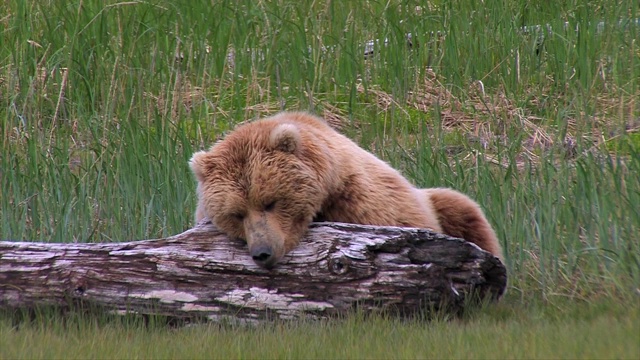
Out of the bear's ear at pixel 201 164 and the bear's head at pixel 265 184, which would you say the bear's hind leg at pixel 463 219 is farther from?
the bear's ear at pixel 201 164

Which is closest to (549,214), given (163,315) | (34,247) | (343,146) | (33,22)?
(343,146)

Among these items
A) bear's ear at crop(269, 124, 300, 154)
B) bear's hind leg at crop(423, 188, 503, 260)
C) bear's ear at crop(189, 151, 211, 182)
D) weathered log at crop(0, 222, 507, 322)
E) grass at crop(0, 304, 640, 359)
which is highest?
bear's ear at crop(269, 124, 300, 154)

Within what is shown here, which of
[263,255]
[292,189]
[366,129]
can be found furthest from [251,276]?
[366,129]

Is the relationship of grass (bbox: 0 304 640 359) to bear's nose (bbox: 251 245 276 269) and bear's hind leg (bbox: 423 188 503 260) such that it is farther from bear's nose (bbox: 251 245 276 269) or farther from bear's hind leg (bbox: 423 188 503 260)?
bear's hind leg (bbox: 423 188 503 260)

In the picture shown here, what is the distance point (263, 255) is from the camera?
4.04 metres

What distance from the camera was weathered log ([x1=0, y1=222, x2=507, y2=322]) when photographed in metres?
4.04

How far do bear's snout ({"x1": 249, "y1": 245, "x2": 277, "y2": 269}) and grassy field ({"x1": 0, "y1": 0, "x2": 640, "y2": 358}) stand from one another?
0.34 m

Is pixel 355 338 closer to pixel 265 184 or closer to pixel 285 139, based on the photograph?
pixel 265 184

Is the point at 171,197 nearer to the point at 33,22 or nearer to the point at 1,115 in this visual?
the point at 1,115

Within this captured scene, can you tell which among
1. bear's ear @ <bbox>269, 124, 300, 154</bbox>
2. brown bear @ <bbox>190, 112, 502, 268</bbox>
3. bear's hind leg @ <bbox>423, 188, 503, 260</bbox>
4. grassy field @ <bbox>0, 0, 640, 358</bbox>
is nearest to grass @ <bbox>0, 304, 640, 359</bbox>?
grassy field @ <bbox>0, 0, 640, 358</bbox>

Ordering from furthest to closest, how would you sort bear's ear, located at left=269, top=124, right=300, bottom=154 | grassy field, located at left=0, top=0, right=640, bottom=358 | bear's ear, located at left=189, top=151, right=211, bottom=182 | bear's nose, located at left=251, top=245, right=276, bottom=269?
bear's ear, located at left=189, top=151, right=211, bottom=182, bear's ear, located at left=269, top=124, right=300, bottom=154, bear's nose, located at left=251, top=245, right=276, bottom=269, grassy field, located at left=0, top=0, right=640, bottom=358

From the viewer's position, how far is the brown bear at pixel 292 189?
14.0 feet

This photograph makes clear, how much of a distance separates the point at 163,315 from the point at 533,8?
5.77 meters

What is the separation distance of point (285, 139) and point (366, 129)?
3.18m
